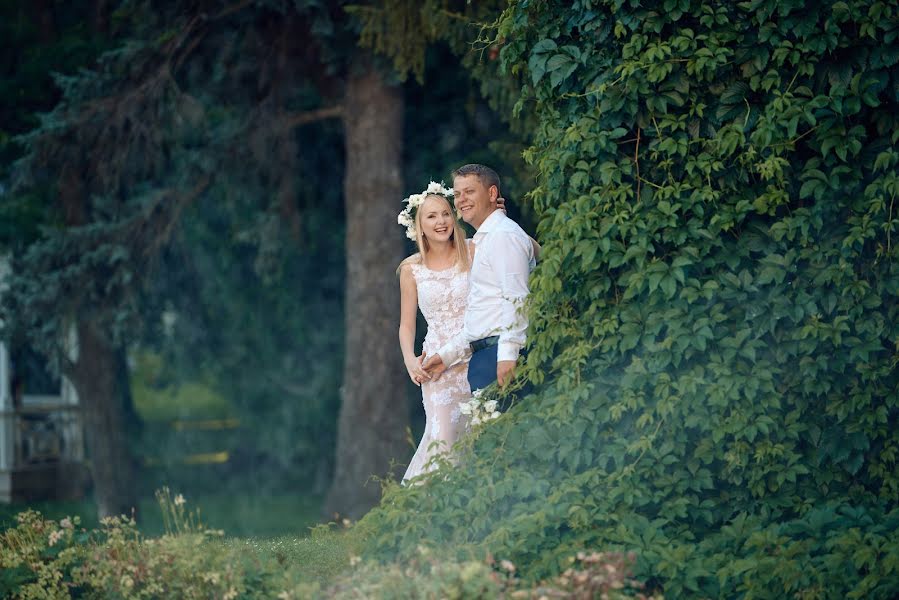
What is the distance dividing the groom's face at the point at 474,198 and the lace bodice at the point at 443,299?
0.57m

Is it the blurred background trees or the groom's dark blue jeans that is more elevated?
the blurred background trees

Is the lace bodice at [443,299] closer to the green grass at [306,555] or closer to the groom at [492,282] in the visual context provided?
the groom at [492,282]

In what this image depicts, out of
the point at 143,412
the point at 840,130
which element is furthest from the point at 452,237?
the point at 143,412

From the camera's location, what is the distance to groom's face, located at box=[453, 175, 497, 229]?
247 inches

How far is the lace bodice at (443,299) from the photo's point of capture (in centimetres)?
679

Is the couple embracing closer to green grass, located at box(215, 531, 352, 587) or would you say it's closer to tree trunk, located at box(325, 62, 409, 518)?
green grass, located at box(215, 531, 352, 587)

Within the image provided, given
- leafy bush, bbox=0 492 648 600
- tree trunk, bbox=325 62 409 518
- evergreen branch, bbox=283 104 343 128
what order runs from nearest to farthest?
leafy bush, bbox=0 492 648 600 → tree trunk, bbox=325 62 409 518 → evergreen branch, bbox=283 104 343 128

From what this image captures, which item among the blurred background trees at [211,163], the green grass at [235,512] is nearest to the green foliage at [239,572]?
the blurred background trees at [211,163]

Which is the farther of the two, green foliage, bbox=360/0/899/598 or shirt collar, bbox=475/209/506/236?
shirt collar, bbox=475/209/506/236

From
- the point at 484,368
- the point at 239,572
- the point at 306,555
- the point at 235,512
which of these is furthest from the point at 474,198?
the point at 235,512

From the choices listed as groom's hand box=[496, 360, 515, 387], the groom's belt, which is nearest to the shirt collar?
the groom's belt

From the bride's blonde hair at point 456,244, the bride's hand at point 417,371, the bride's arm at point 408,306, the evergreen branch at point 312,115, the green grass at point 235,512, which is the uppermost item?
the evergreen branch at point 312,115

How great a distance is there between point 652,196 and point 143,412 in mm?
28913

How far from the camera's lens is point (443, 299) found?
679 cm
